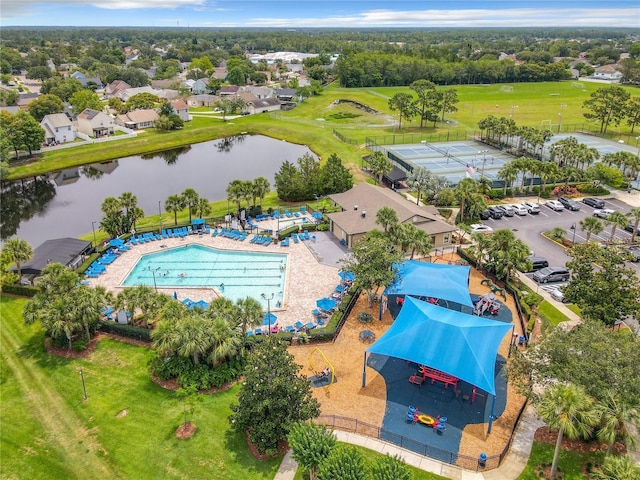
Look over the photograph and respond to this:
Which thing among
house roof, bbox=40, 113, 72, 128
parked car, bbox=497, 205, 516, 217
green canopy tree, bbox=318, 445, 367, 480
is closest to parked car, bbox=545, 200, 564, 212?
parked car, bbox=497, 205, 516, 217

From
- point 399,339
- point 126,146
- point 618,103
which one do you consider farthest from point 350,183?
point 618,103

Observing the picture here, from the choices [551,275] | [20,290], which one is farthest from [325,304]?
[20,290]

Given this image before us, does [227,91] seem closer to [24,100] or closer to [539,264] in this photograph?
[24,100]

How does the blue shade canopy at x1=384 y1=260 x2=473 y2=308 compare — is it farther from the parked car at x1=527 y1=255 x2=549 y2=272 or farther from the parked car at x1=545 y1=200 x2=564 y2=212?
the parked car at x1=545 y1=200 x2=564 y2=212

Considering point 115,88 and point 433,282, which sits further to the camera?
point 115,88

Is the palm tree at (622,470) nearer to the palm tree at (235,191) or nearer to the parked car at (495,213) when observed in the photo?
the parked car at (495,213)

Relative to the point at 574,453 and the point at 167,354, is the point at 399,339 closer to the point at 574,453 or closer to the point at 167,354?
the point at 574,453
